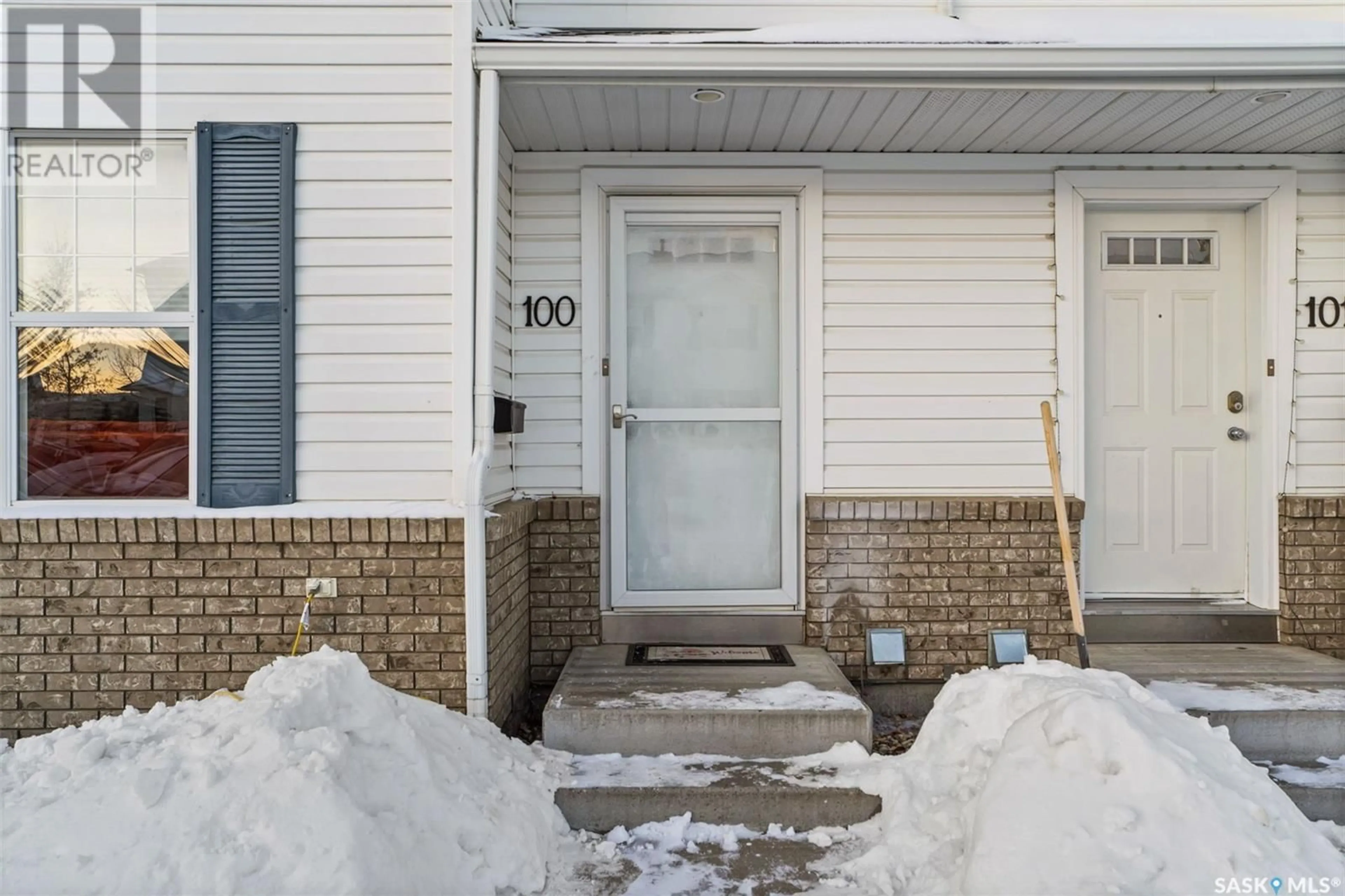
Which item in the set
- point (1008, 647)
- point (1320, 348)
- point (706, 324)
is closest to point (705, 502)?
point (706, 324)

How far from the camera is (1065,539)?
401 centimetres

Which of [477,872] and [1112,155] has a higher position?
[1112,155]

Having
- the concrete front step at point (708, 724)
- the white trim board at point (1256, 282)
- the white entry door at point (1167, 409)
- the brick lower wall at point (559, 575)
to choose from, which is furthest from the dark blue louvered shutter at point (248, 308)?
the white entry door at point (1167, 409)

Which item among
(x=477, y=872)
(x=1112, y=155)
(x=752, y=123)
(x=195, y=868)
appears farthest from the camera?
(x=1112, y=155)

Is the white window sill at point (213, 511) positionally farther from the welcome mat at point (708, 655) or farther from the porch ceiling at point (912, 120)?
the porch ceiling at point (912, 120)

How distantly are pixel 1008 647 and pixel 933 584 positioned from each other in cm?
47

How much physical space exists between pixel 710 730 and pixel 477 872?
1123mm

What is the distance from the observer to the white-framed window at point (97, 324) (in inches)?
145

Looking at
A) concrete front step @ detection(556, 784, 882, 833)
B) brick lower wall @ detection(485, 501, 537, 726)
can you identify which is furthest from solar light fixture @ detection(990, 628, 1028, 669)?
brick lower wall @ detection(485, 501, 537, 726)

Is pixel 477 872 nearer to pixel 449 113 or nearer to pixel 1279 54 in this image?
pixel 449 113

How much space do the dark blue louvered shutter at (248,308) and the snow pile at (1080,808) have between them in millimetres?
2569

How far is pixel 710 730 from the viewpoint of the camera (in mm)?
3568

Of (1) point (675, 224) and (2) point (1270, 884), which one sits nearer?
(2) point (1270, 884)

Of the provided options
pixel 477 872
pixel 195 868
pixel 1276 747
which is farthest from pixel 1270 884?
pixel 195 868
